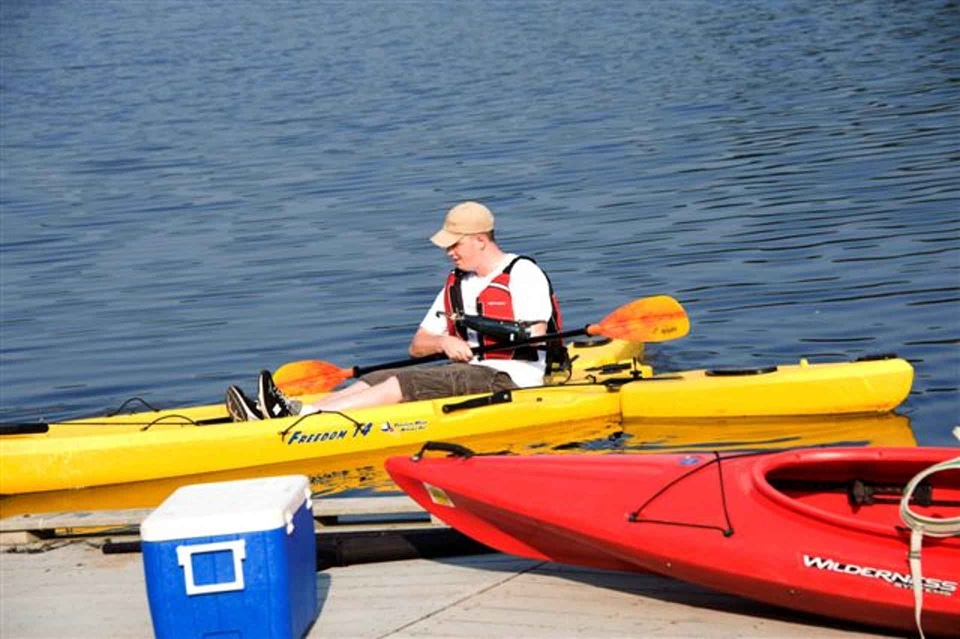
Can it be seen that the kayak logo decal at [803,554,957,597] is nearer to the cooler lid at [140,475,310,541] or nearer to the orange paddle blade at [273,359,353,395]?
the cooler lid at [140,475,310,541]

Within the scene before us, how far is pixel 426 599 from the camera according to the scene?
496 cm

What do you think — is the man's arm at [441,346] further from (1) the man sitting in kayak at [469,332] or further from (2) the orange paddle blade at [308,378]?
(2) the orange paddle blade at [308,378]

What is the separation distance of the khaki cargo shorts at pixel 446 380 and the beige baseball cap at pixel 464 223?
2.23 feet

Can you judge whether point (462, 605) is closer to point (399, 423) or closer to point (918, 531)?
point (918, 531)

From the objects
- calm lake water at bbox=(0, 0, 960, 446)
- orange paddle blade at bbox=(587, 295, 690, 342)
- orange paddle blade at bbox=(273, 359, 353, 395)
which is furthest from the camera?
calm lake water at bbox=(0, 0, 960, 446)

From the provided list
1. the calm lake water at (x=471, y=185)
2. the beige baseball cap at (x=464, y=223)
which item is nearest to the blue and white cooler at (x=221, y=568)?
the beige baseball cap at (x=464, y=223)

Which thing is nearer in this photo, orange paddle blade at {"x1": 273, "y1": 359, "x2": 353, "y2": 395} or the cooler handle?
the cooler handle

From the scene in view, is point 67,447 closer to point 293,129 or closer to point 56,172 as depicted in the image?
point 56,172

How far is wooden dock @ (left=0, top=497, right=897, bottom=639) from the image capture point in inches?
182

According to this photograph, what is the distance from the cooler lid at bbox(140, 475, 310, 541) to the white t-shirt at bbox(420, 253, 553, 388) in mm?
3092

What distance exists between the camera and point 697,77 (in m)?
21.4

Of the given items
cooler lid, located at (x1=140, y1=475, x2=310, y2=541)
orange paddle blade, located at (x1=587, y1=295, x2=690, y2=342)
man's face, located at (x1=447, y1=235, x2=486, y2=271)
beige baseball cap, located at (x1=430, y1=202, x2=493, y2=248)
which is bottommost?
orange paddle blade, located at (x1=587, y1=295, x2=690, y2=342)

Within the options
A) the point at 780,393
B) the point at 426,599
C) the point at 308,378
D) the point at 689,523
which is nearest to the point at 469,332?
the point at 308,378

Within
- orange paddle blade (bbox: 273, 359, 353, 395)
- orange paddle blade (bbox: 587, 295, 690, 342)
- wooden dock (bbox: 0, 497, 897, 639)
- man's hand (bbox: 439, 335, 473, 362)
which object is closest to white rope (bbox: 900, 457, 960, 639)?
wooden dock (bbox: 0, 497, 897, 639)
